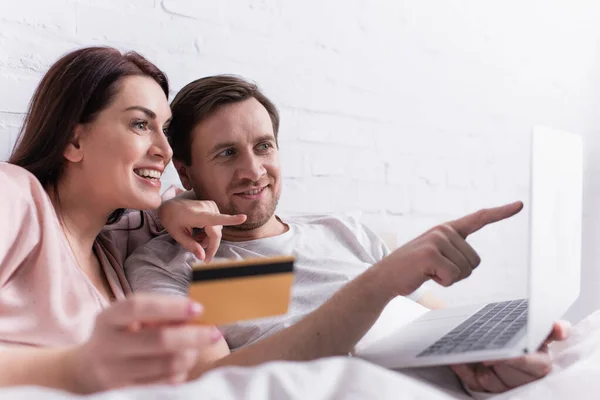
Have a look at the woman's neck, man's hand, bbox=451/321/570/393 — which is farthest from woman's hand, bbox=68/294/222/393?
the woman's neck

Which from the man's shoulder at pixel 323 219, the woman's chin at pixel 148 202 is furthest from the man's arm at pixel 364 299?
the man's shoulder at pixel 323 219

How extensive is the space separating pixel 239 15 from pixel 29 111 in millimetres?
639

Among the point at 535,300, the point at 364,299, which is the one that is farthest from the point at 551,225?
the point at 364,299

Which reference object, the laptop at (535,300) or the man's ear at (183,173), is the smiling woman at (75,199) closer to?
the man's ear at (183,173)

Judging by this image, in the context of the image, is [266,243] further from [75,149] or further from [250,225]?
[75,149]

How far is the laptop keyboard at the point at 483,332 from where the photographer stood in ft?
2.72

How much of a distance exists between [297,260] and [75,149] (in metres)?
Answer: 0.52

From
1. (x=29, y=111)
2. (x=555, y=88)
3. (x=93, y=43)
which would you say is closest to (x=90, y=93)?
(x=29, y=111)

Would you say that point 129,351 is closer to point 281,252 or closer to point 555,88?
point 281,252

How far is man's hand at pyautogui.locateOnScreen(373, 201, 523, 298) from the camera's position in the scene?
94cm

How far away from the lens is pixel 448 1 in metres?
2.19

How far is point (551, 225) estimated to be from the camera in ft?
2.76

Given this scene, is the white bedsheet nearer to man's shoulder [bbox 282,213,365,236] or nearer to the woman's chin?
the woman's chin

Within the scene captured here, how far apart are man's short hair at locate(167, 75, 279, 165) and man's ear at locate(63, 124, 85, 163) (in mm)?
309
